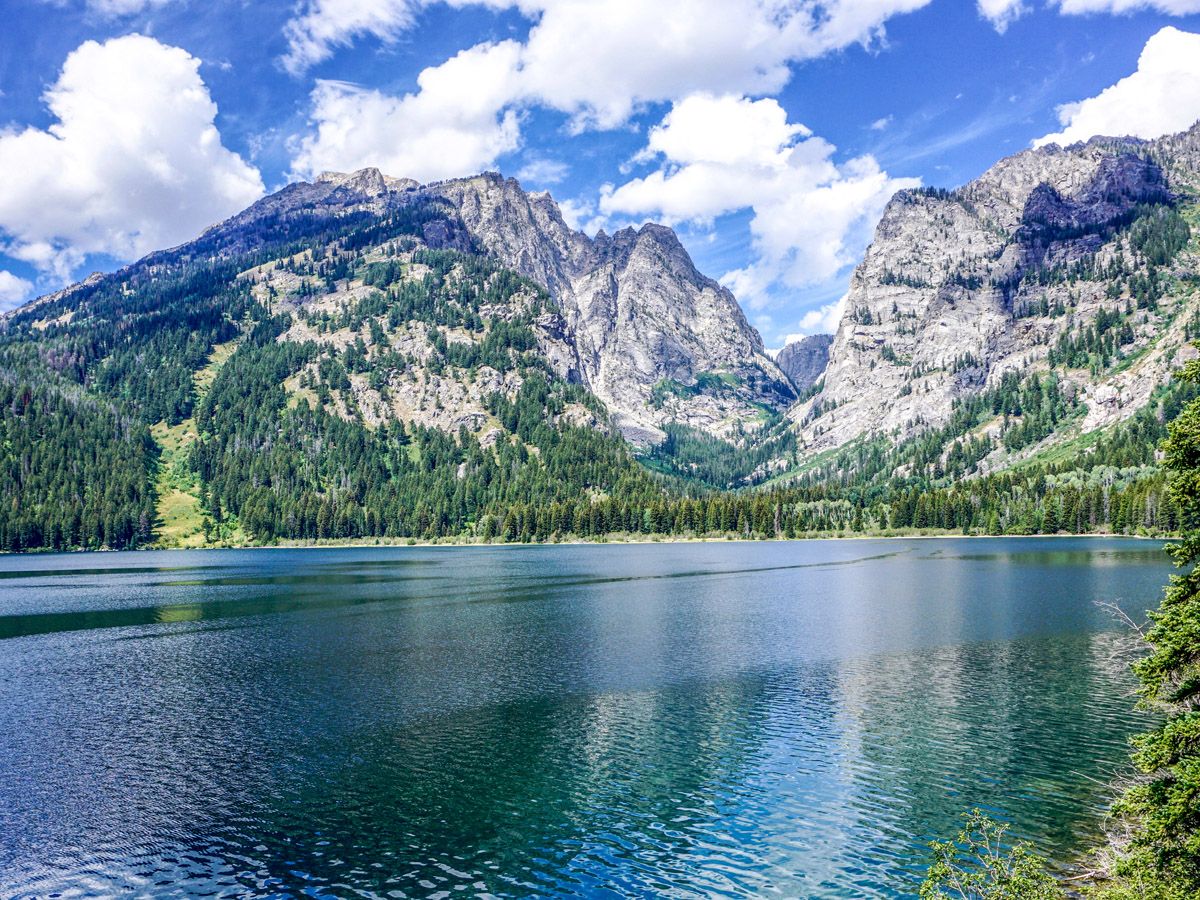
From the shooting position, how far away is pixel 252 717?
55.3m

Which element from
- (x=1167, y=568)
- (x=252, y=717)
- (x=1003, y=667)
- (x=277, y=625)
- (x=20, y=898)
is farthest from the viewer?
(x=1167, y=568)

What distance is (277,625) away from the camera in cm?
9731

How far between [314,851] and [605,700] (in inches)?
1119

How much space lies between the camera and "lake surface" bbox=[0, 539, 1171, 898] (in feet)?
107

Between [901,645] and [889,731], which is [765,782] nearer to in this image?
[889,731]

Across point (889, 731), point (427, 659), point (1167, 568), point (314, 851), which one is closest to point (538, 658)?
point (427, 659)

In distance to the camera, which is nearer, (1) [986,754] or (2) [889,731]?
(1) [986,754]

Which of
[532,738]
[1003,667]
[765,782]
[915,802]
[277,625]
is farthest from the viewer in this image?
[277,625]

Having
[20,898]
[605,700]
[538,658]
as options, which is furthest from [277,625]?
[20,898]

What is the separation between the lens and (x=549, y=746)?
47625 mm

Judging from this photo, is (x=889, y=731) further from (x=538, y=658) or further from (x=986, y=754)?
(x=538, y=658)

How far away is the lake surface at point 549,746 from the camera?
107 feet

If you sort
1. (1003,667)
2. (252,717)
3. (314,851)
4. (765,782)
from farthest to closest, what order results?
(1003,667) → (252,717) → (765,782) → (314,851)

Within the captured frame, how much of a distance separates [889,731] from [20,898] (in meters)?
46.9
